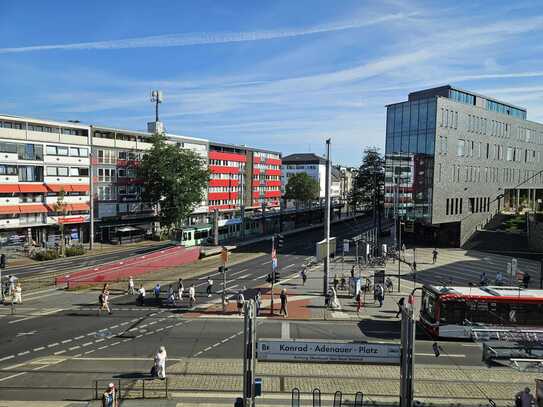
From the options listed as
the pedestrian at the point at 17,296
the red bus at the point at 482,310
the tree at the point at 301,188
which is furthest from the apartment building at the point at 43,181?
the tree at the point at 301,188

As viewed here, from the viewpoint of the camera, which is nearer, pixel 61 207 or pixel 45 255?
pixel 45 255

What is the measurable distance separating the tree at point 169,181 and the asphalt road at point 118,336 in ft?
103

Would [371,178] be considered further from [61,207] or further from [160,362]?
[160,362]

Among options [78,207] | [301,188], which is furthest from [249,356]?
[301,188]

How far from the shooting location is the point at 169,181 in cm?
6094

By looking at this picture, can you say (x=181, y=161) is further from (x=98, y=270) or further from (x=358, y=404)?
(x=358, y=404)

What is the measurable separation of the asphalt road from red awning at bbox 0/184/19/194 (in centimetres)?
2363

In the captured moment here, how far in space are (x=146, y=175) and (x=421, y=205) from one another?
116 ft

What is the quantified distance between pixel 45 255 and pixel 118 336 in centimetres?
2809

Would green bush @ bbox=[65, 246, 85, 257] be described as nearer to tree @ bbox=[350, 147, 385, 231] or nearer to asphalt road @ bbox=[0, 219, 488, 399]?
asphalt road @ bbox=[0, 219, 488, 399]

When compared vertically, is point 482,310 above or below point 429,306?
above

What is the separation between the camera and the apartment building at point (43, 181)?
4956 centimetres

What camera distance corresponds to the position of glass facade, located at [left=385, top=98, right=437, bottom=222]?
54781 mm

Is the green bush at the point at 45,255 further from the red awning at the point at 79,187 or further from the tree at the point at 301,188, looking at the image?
the tree at the point at 301,188
